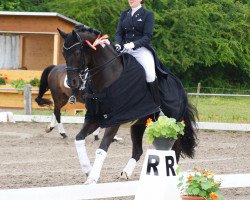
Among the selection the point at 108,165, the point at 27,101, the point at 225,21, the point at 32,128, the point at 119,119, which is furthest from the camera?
the point at 225,21

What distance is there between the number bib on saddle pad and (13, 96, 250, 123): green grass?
997cm

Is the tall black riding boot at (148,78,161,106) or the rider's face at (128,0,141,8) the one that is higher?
the rider's face at (128,0,141,8)

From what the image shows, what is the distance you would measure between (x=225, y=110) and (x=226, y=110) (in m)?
0.04

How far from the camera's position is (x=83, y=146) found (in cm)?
888

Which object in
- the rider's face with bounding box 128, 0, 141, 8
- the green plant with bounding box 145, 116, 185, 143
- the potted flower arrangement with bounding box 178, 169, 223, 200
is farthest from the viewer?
the rider's face with bounding box 128, 0, 141, 8

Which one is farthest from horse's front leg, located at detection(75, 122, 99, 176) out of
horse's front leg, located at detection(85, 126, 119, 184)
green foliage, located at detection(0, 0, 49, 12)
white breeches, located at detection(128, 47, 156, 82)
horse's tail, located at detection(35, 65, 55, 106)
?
green foliage, located at detection(0, 0, 49, 12)

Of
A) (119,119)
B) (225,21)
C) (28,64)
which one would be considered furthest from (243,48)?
(119,119)

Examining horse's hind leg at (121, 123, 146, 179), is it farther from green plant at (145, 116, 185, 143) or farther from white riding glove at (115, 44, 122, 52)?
green plant at (145, 116, 185, 143)

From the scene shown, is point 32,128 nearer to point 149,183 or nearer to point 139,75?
point 139,75

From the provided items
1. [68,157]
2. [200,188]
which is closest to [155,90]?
[200,188]

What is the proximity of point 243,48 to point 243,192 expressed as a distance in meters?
28.4

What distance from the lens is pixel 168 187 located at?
700 centimetres

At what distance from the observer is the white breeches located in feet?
31.0

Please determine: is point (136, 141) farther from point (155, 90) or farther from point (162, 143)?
point (162, 143)
